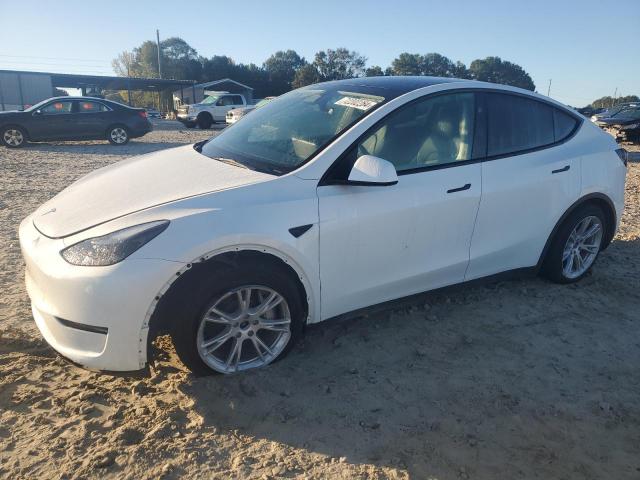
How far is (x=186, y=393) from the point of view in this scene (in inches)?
106

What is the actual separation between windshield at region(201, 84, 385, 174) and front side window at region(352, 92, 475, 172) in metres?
0.18

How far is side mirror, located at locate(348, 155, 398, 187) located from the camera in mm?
2787

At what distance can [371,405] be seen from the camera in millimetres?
2668

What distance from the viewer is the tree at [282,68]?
69.1 meters

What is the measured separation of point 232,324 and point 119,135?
14.7m

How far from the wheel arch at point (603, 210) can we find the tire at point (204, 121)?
23.1 m

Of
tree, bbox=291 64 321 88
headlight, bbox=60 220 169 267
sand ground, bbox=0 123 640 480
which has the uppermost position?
tree, bbox=291 64 321 88

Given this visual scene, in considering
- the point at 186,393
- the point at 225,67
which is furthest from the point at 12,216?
the point at 225,67

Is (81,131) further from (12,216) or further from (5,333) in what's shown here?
(5,333)

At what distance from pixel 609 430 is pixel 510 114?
2.23 meters

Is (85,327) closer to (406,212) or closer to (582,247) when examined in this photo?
(406,212)

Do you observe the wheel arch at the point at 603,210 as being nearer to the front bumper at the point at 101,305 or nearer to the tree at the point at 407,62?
the front bumper at the point at 101,305

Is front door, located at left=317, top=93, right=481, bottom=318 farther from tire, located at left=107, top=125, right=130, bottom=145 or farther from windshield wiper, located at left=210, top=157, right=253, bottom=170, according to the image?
tire, located at left=107, top=125, right=130, bottom=145

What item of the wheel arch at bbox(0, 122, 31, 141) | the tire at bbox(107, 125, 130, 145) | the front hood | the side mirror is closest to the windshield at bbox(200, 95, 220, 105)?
the tire at bbox(107, 125, 130, 145)
